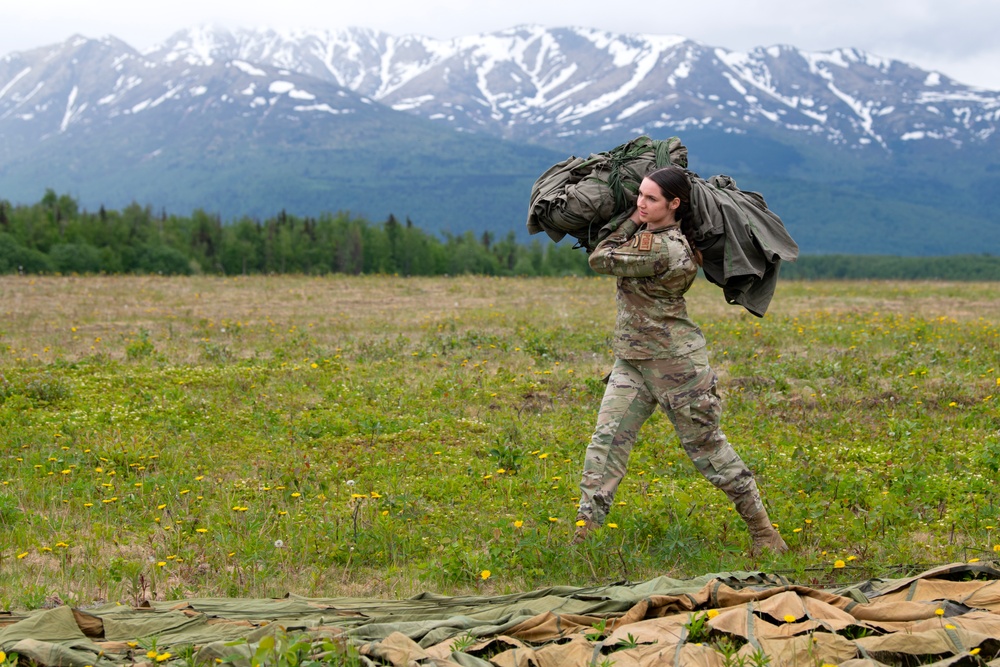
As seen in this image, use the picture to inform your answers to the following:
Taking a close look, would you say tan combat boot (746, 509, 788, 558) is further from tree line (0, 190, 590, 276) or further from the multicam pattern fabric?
tree line (0, 190, 590, 276)

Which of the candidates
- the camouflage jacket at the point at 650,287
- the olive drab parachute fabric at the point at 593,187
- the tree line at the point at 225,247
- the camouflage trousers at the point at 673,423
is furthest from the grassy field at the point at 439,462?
the tree line at the point at 225,247

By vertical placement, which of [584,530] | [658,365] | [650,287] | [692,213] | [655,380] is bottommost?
[584,530]

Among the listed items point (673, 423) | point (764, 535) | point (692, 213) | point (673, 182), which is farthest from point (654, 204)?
point (764, 535)

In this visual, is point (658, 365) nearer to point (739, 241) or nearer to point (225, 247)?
point (739, 241)

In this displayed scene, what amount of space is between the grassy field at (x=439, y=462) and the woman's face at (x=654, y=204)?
2323 millimetres

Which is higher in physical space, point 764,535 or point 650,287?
point 650,287

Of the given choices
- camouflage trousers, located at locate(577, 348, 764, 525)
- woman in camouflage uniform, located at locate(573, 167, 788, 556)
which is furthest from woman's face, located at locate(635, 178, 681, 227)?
camouflage trousers, located at locate(577, 348, 764, 525)

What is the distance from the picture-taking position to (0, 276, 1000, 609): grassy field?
644cm

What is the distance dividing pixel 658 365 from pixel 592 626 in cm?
207

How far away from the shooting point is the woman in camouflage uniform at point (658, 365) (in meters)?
6.04

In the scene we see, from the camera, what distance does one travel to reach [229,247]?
8906cm

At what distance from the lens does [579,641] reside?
14.8ft

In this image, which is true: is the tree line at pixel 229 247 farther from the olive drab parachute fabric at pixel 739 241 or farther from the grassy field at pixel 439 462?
the olive drab parachute fabric at pixel 739 241

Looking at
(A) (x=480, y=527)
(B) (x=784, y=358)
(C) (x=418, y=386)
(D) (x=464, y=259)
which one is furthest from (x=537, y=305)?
(D) (x=464, y=259)
